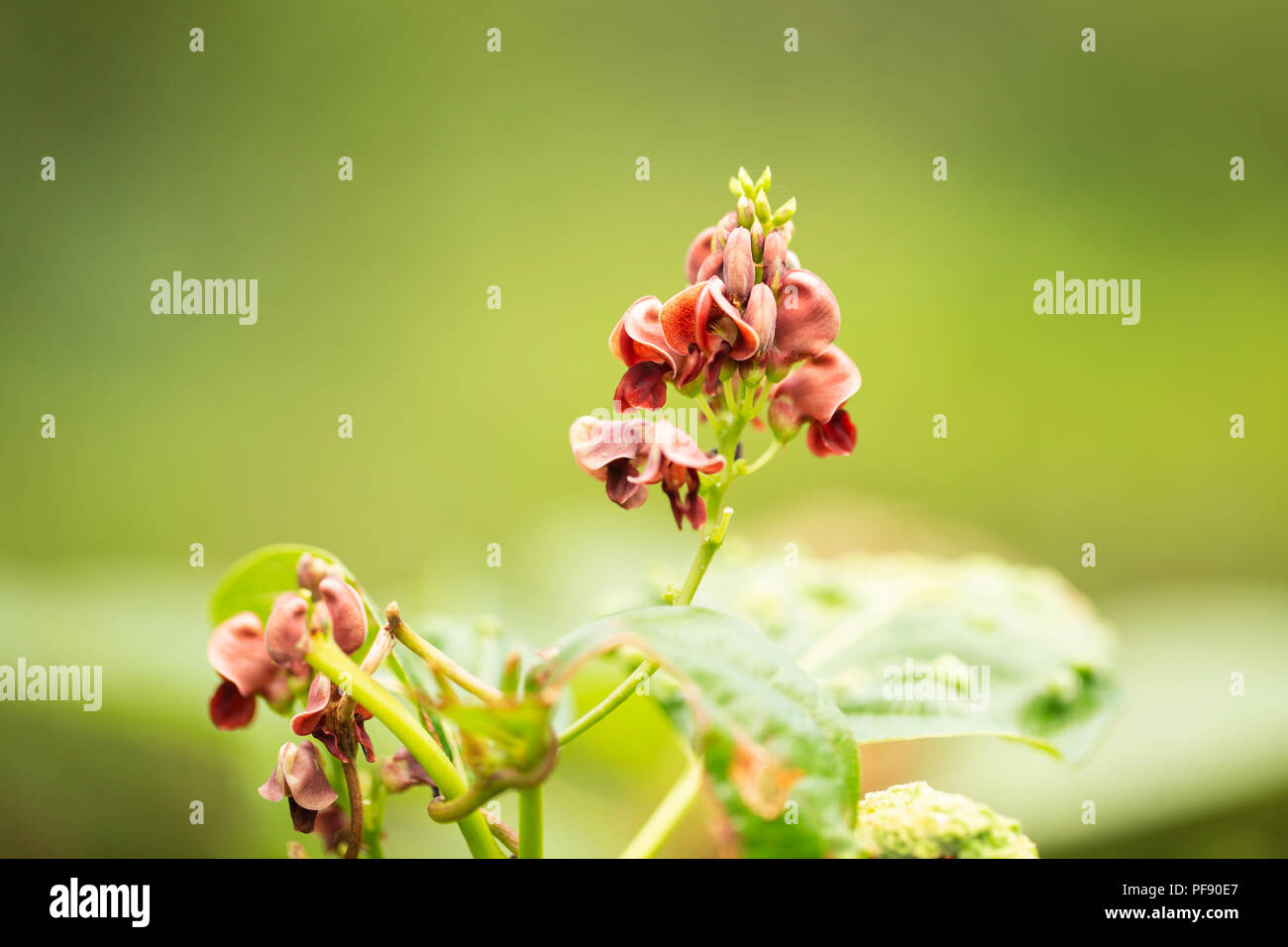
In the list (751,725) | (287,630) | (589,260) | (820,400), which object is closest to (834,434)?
(820,400)

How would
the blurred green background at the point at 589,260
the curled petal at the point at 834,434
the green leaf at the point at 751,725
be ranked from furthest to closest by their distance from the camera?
the blurred green background at the point at 589,260, the curled petal at the point at 834,434, the green leaf at the point at 751,725

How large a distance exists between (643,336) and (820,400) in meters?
0.14

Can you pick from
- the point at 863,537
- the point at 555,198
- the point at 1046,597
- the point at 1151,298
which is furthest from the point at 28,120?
the point at 1151,298

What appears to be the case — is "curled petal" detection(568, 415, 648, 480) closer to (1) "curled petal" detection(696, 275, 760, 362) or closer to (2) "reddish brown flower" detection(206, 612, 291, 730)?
(1) "curled petal" detection(696, 275, 760, 362)

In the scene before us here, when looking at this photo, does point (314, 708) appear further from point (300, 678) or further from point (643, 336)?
point (643, 336)

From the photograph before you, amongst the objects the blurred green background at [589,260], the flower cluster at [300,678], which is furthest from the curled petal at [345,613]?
the blurred green background at [589,260]

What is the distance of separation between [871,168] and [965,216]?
382mm

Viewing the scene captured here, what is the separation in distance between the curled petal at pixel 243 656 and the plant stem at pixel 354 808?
0.08 metres

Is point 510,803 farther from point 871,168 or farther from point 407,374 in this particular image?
point 871,168

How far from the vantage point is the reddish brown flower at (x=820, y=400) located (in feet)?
2.27

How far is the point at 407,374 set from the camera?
3129mm

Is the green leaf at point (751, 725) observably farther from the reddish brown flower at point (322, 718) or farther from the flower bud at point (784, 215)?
the flower bud at point (784, 215)
